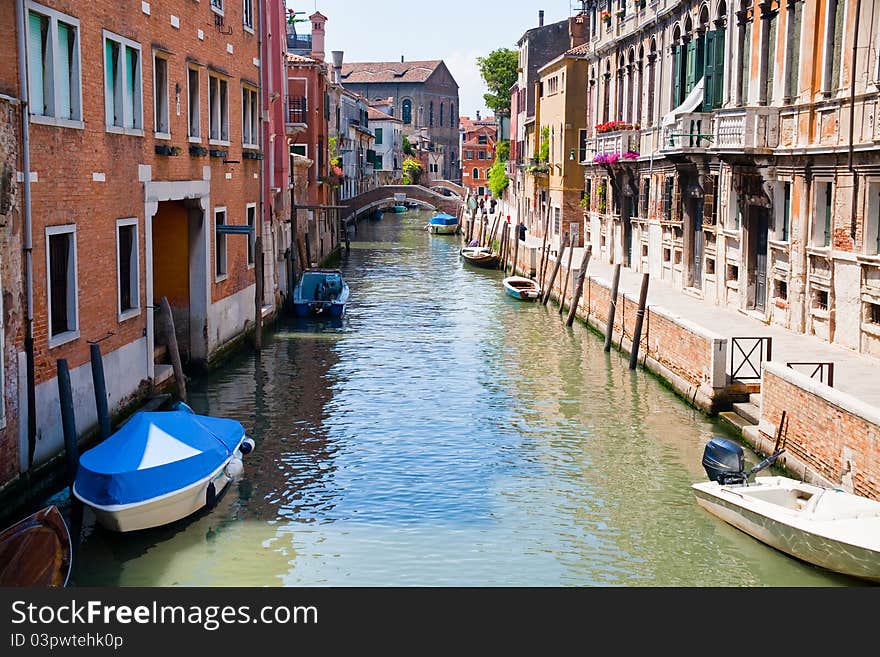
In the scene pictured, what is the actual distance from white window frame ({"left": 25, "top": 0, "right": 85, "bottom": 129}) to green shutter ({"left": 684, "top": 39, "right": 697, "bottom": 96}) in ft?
47.3

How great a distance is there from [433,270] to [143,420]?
26879mm

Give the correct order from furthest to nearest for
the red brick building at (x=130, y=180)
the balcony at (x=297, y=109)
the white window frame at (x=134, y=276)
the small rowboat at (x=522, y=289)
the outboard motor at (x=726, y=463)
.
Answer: the balcony at (x=297, y=109) < the small rowboat at (x=522, y=289) < the white window frame at (x=134, y=276) < the red brick building at (x=130, y=180) < the outboard motor at (x=726, y=463)

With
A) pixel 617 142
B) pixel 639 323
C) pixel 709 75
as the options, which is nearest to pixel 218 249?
pixel 639 323

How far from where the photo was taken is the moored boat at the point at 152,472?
9.68 m

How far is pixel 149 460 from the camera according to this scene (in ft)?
32.6

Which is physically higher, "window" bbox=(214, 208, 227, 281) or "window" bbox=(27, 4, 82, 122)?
"window" bbox=(27, 4, 82, 122)

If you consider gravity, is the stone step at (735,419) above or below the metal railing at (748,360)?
below

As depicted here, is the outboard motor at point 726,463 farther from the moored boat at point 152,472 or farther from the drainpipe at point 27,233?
the drainpipe at point 27,233

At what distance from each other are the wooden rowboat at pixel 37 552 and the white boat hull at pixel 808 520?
221 inches

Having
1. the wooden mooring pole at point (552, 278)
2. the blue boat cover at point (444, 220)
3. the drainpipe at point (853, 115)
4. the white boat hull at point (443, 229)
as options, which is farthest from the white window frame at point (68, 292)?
the blue boat cover at point (444, 220)

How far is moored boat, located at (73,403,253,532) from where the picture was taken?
9.68 metres

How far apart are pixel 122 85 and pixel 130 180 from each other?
1.10m

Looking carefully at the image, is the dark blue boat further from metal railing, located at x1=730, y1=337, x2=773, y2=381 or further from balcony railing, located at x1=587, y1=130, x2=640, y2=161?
metal railing, located at x1=730, y1=337, x2=773, y2=381

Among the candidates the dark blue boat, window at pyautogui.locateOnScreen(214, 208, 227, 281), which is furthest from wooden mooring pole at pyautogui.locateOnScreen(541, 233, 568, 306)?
window at pyautogui.locateOnScreen(214, 208, 227, 281)
